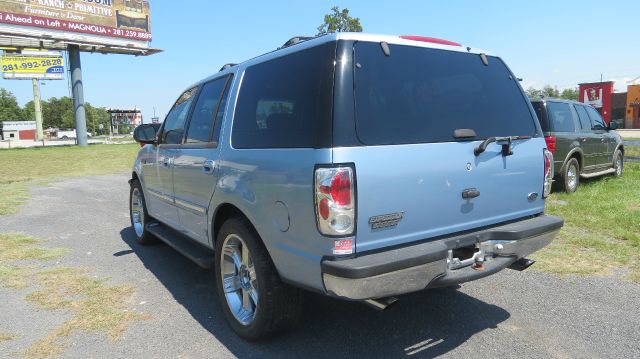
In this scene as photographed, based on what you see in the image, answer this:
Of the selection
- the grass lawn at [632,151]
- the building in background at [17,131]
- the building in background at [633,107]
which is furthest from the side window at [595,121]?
the building in background at [17,131]

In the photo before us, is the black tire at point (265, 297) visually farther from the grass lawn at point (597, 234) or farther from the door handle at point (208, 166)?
the grass lawn at point (597, 234)

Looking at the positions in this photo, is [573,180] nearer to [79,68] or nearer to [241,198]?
[241,198]

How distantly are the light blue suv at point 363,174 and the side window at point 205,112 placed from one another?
0.04 metres

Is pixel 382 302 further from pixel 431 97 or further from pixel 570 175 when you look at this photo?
pixel 570 175

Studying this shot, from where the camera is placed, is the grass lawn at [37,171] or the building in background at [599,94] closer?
the grass lawn at [37,171]

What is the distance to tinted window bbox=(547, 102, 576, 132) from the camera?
826 centimetres

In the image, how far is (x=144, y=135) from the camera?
16.6 ft

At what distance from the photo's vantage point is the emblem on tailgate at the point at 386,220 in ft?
8.32

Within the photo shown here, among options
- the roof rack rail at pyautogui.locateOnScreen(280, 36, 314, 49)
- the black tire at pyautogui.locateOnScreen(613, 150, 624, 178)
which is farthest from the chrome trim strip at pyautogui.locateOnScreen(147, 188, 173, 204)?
the black tire at pyautogui.locateOnScreen(613, 150, 624, 178)

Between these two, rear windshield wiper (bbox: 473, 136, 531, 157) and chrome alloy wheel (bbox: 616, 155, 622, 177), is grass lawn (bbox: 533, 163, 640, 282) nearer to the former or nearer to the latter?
chrome alloy wheel (bbox: 616, 155, 622, 177)

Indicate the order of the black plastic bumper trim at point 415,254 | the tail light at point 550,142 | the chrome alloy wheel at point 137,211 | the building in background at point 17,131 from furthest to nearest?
the building in background at point 17,131
the tail light at point 550,142
the chrome alloy wheel at point 137,211
the black plastic bumper trim at point 415,254

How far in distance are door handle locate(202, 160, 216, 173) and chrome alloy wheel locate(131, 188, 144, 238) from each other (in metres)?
2.60

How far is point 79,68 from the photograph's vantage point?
32656 mm

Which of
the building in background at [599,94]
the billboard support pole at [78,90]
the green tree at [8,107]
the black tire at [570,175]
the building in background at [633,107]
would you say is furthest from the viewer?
the green tree at [8,107]
